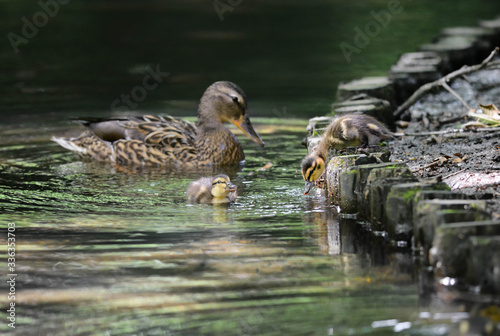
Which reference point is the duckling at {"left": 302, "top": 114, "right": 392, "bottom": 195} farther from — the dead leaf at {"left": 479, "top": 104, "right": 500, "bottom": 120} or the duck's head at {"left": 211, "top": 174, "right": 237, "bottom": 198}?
the dead leaf at {"left": 479, "top": 104, "right": 500, "bottom": 120}

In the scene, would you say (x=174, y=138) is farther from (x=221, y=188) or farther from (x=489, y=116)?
(x=489, y=116)

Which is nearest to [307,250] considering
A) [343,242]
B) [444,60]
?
[343,242]

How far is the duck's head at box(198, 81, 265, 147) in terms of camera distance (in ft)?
31.9

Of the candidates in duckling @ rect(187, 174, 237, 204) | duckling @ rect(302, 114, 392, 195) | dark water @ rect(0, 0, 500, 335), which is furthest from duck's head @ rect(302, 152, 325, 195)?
duckling @ rect(187, 174, 237, 204)

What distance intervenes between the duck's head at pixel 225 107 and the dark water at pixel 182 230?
1.38 ft

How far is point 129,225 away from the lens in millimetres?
6285

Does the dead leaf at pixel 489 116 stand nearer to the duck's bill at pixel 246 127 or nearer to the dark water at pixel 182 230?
the dark water at pixel 182 230

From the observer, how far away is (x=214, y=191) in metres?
7.17

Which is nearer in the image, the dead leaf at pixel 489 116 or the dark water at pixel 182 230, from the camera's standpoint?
A: the dark water at pixel 182 230

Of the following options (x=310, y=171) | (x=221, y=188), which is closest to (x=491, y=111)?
(x=310, y=171)

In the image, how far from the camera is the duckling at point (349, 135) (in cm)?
752

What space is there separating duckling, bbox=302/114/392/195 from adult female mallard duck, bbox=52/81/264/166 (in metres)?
1.96

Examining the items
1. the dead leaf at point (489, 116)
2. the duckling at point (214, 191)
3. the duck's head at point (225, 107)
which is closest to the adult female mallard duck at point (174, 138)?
the duck's head at point (225, 107)

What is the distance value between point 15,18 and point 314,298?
15455 millimetres
